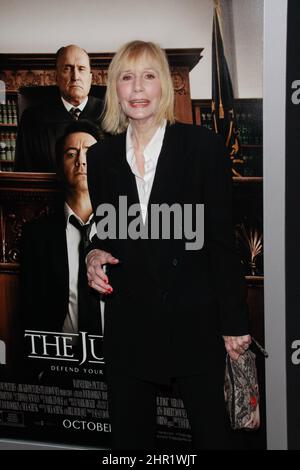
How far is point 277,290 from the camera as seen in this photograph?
208cm

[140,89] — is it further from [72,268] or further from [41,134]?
[72,268]

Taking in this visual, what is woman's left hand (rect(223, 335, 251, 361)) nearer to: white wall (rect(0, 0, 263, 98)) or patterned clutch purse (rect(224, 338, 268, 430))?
patterned clutch purse (rect(224, 338, 268, 430))

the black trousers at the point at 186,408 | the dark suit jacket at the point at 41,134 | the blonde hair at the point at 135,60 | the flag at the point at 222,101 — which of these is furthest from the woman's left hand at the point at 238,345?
the dark suit jacket at the point at 41,134

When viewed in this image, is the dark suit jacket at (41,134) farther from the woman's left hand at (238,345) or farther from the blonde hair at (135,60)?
the woman's left hand at (238,345)

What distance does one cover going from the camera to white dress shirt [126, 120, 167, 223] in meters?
2.11

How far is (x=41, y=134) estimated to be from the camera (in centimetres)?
224

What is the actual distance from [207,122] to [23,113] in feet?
2.53

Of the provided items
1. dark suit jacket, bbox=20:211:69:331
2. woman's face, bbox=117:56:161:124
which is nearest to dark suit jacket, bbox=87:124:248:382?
woman's face, bbox=117:56:161:124

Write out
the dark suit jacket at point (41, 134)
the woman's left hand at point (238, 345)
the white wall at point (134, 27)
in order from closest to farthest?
the white wall at point (134, 27)
the woman's left hand at point (238, 345)
the dark suit jacket at point (41, 134)

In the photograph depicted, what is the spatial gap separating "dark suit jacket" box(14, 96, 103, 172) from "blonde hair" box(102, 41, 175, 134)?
156mm

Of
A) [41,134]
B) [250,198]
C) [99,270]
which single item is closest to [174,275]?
[99,270]

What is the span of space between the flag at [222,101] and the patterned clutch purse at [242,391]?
731mm

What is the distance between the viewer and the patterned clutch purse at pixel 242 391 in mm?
2053
